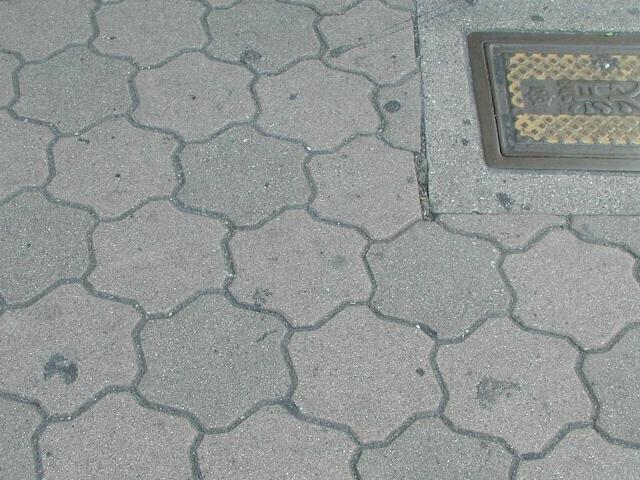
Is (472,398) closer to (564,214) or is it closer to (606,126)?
(564,214)

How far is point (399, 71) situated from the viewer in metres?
3.25

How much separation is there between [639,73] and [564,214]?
2.42ft

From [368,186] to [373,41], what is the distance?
73cm

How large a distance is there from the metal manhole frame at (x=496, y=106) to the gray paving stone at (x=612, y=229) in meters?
0.20

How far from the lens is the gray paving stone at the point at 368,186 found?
9.36 ft

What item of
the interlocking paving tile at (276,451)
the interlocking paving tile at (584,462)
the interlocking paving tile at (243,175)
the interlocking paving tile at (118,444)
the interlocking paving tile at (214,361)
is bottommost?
the interlocking paving tile at (584,462)

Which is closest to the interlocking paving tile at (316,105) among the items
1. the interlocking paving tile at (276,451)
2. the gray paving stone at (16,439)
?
the interlocking paving tile at (276,451)

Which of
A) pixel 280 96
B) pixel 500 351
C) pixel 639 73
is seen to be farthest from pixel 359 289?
pixel 639 73

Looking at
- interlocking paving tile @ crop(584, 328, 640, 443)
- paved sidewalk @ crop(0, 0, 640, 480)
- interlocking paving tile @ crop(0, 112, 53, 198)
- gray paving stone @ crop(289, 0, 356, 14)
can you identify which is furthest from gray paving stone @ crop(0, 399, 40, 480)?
gray paving stone @ crop(289, 0, 356, 14)

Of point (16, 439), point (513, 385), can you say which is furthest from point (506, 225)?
point (16, 439)

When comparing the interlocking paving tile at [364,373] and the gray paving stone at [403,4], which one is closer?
the interlocking paving tile at [364,373]

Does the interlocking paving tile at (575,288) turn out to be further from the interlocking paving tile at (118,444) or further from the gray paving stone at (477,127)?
the interlocking paving tile at (118,444)

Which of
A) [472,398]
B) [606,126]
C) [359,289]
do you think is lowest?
[472,398]

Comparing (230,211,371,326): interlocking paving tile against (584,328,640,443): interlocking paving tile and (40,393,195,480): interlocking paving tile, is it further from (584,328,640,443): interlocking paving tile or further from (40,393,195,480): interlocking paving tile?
(584,328,640,443): interlocking paving tile
